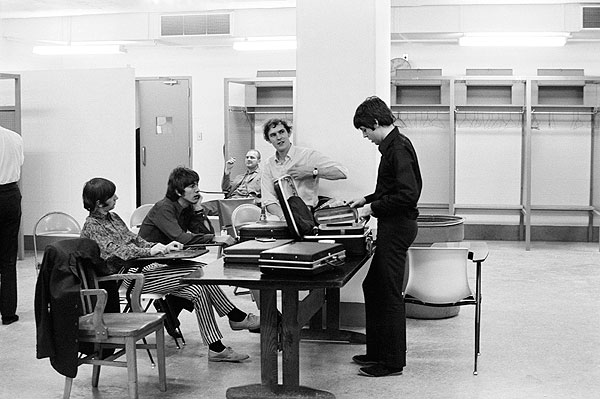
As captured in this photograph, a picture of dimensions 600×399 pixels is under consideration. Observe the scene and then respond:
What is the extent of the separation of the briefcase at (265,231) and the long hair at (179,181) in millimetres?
589

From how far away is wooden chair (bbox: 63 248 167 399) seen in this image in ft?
13.6

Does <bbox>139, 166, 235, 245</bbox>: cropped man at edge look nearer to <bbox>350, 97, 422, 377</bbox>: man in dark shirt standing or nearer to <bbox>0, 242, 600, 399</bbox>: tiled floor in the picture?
<bbox>0, 242, 600, 399</bbox>: tiled floor

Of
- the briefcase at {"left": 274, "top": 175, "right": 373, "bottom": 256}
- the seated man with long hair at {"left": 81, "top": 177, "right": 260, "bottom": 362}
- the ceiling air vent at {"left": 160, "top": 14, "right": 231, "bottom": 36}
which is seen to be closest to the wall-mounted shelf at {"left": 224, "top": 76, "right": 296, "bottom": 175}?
the ceiling air vent at {"left": 160, "top": 14, "right": 231, "bottom": 36}

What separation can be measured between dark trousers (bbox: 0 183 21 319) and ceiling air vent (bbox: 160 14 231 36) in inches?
217

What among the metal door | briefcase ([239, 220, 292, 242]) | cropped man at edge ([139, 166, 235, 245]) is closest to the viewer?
briefcase ([239, 220, 292, 242])

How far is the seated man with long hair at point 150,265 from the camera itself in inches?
183

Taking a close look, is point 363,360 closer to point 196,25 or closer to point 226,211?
point 226,211

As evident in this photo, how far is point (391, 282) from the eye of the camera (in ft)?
15.4

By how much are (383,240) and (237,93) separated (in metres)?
7.75

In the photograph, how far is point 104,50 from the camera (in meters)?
12.4

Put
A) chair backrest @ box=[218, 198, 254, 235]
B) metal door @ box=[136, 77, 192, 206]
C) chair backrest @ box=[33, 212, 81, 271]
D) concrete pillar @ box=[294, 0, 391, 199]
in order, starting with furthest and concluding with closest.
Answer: metal door @ box=[136, 77, 192, 206] → chair backrest @ box=[218, 198, 254, 235] → chair backrest @ box=[33, 212, 81, 271] → concrete pillar @ box=[294, 0, 391, 199]

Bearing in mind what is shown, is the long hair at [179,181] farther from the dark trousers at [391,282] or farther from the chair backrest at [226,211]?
the chair backrest at [226,211]

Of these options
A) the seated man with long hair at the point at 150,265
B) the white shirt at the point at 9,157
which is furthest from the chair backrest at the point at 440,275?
the white shirt at the point at 9,157

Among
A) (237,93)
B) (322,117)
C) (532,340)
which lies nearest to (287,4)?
(237,93)
